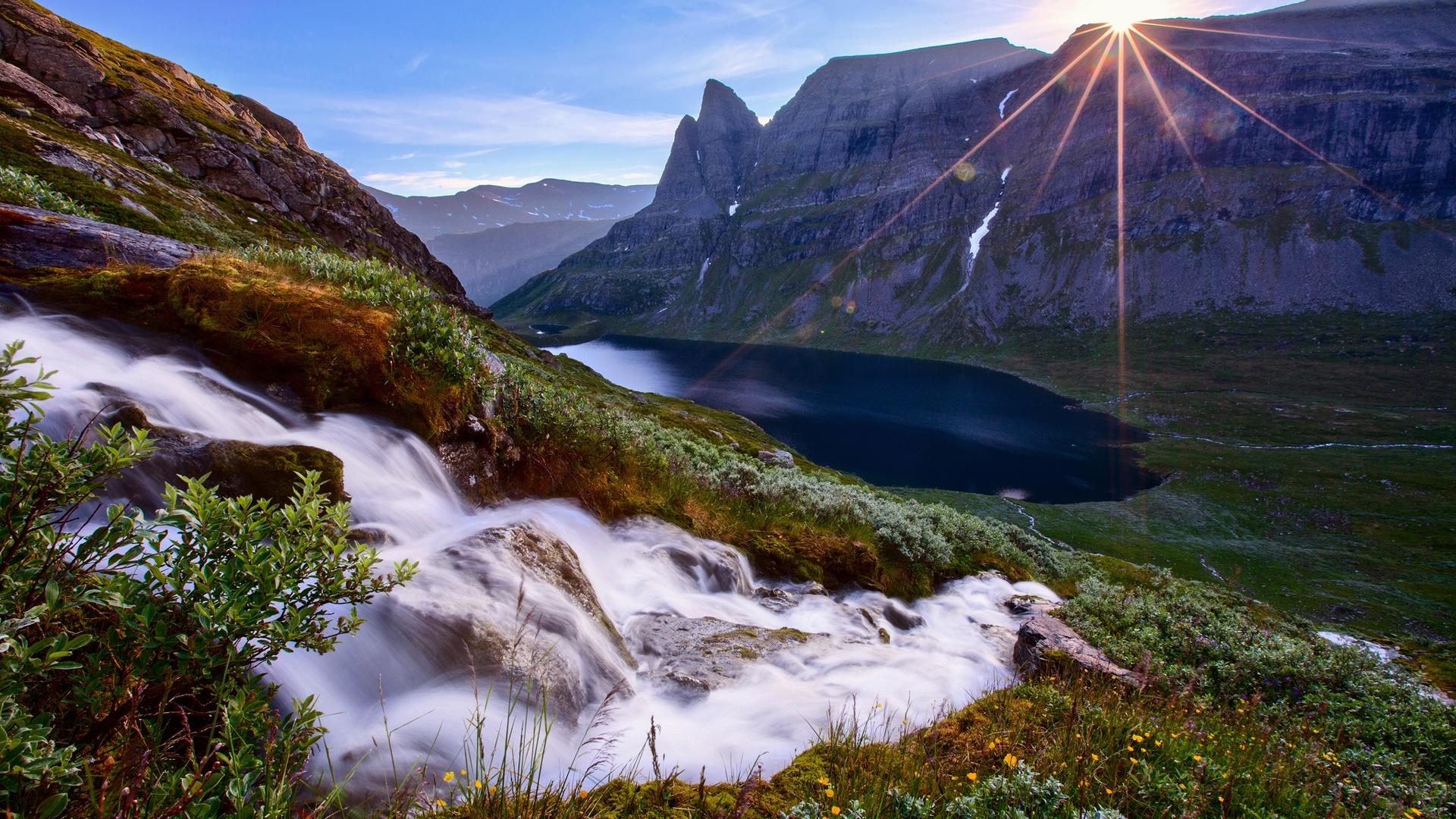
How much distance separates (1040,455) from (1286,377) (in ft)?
289

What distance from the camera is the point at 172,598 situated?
317 cm

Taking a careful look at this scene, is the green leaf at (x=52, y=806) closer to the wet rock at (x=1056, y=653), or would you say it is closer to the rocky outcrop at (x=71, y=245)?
the wet rock at (x=1056, y=653)

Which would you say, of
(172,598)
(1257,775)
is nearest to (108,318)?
(172,598)

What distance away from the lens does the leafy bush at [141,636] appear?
2514 millimetres

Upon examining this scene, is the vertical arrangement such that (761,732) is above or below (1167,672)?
above

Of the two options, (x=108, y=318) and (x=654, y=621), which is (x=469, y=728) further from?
(x=108, y=318)

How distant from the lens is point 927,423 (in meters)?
98.2

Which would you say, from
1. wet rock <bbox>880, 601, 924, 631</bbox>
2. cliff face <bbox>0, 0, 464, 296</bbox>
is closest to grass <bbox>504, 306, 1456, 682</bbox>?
wet rock <bbox>880, 601, 924, 631</bbox>

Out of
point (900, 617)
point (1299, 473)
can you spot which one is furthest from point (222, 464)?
point (1299, 473)

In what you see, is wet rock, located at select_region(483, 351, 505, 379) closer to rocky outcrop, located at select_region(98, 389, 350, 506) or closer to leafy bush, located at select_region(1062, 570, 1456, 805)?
rocky outcrop, located at select_region(98, 389, 350, 506)

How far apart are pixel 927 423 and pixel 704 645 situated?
9632 centimetres

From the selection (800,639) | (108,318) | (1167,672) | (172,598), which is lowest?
(1167,672)

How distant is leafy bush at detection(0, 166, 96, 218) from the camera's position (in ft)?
41.8

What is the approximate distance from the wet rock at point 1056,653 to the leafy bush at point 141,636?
10082mm
